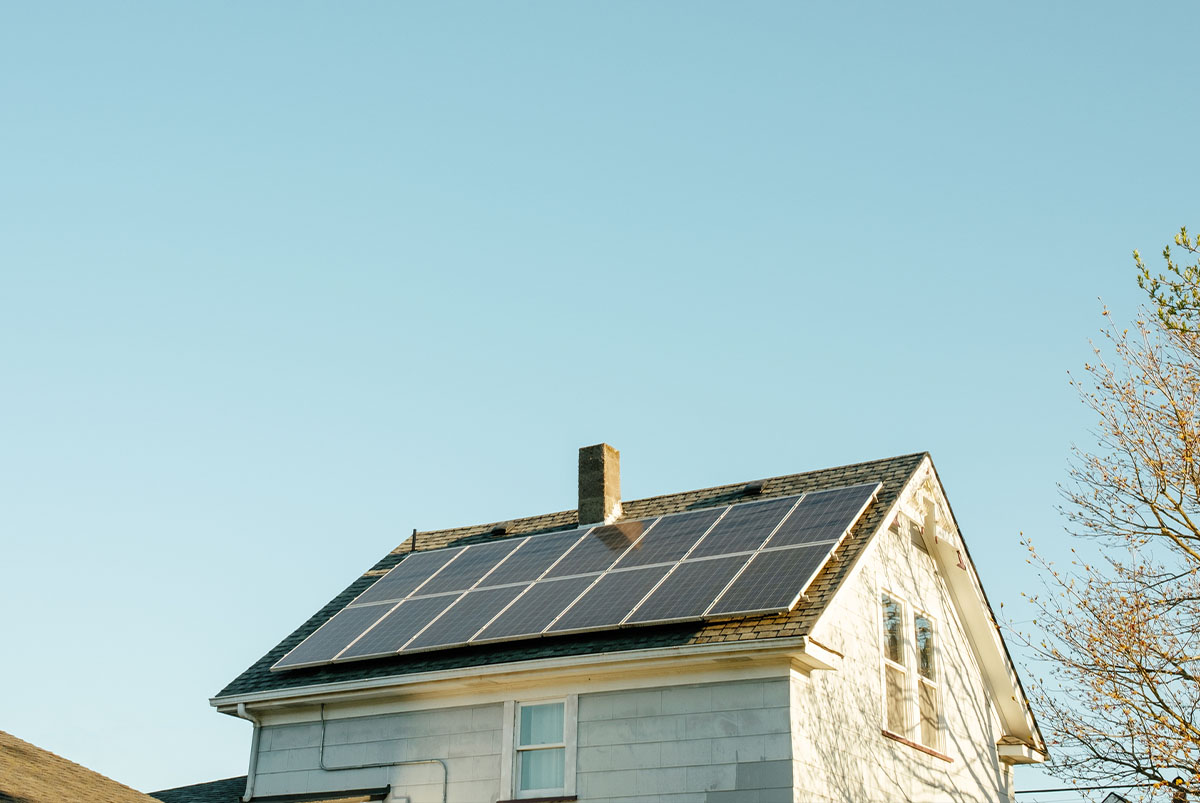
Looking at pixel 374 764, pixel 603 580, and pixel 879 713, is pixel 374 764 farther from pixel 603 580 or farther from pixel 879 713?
pixel 879 713

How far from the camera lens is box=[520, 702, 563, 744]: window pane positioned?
15359mm

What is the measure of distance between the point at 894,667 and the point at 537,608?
5.00 meters

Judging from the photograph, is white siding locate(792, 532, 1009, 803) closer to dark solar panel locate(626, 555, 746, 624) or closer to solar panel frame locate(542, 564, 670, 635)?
dark solar panel locate(626, 555, 746, 624)

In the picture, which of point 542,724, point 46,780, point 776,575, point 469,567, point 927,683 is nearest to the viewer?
point 46,780

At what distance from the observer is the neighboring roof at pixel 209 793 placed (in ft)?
59.4

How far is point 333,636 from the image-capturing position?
18016 millimetres

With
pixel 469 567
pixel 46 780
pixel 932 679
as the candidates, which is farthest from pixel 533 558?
pixel 46 780

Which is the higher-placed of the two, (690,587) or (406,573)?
(406,573)

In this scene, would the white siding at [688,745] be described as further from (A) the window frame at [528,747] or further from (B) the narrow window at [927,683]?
(B) the narrow window at [927,683]

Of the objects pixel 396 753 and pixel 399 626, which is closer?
pixel 396 753

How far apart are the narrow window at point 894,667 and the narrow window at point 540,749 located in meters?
4.55

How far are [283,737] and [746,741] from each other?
6.99m

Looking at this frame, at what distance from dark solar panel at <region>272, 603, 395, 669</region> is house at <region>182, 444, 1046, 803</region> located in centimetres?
5

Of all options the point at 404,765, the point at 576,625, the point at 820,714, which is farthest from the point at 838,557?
the point at 404,765
